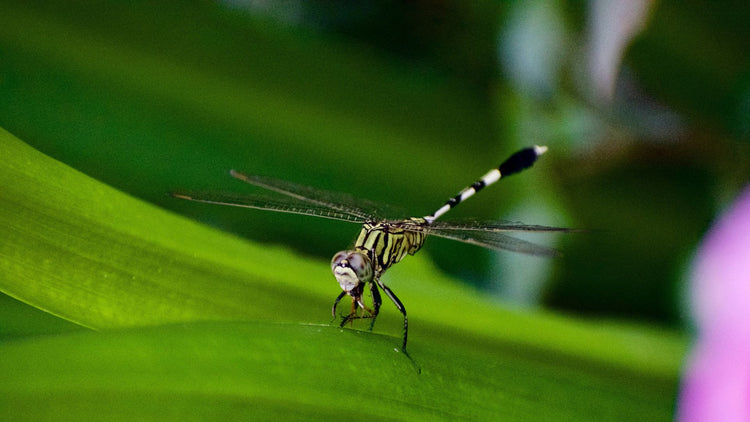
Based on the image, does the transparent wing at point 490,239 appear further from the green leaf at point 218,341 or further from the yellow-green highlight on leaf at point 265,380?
the yellow-green highlight on leaf at point 265,380

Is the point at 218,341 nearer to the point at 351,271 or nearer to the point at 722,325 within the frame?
the point at 351,271

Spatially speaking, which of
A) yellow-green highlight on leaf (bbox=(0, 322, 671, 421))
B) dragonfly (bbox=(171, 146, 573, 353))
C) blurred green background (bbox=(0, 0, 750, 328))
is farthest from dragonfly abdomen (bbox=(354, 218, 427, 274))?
yellow-green highlight on leaf (bbox=(0, 322, 671, 421))

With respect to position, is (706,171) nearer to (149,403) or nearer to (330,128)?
(330,128)

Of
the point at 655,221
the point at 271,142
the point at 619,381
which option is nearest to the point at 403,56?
the point at 271,142

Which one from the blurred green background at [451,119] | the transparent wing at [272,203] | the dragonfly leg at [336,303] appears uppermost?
the blurred green background at [451,119]

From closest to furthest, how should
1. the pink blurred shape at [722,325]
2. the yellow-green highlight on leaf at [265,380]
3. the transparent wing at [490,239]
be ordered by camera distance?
the yellow-green highlight on leaf at [265,380] → the pink blurred shape at [722,325] → the transparent wing at [490,239]

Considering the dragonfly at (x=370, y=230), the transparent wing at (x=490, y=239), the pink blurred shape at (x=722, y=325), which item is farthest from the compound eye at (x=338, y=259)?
the pink blurred shape at (x=722, y=325)
